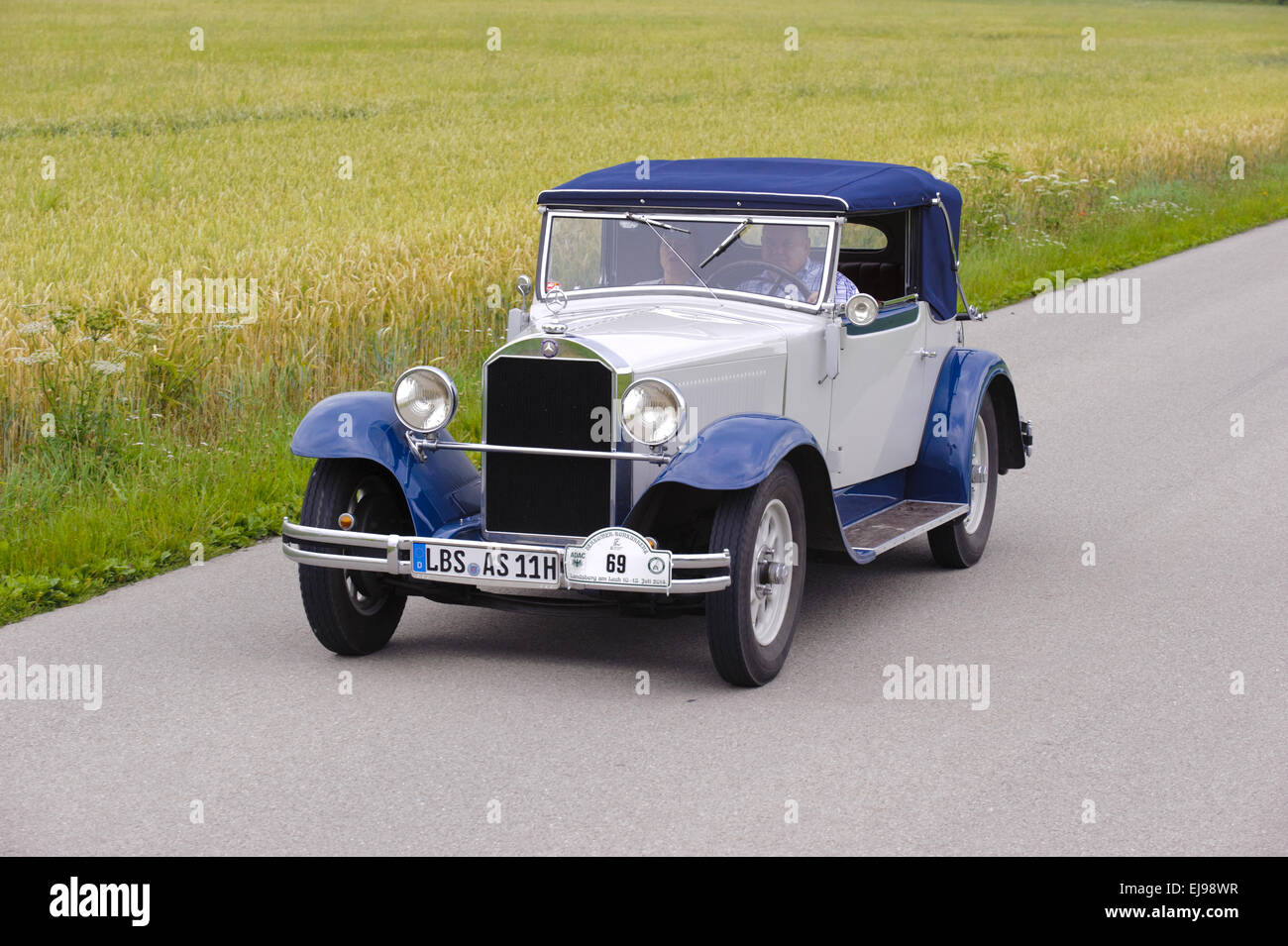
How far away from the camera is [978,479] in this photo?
8586 millimetres

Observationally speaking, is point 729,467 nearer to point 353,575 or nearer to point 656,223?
point 353,575

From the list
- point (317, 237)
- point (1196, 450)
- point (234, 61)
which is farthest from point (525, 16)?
point (1196, 450)

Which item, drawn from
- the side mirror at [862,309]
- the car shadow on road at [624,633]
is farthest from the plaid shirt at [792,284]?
the car shadow on road at [624,633]

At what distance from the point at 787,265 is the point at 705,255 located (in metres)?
0.37

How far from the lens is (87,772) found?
544cm

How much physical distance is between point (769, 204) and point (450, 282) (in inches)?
229

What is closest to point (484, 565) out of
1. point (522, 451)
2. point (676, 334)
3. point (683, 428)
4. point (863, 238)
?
point (522, 451)

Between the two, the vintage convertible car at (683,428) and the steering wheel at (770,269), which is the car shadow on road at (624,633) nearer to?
the vintage convertible car at (683,428)

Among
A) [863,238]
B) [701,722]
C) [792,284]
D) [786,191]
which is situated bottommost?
[701,722]

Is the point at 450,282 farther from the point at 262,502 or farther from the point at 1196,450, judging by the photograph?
the point at 1196,450

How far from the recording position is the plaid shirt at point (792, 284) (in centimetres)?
726

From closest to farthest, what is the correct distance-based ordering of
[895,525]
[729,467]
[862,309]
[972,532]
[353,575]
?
[729,467], [353,575], [862,309], [895,525], [972,532]

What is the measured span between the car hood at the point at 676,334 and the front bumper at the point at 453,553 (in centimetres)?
80

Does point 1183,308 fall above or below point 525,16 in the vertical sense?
below
